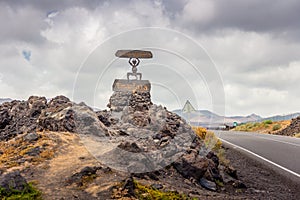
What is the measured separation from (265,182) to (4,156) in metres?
7.00

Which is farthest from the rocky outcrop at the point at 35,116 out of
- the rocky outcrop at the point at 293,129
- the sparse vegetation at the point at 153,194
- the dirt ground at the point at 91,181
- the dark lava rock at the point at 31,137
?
the rocky outcrop at the point at 293,129

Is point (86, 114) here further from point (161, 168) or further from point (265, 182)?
point (265, 182)

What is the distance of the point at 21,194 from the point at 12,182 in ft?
1.04

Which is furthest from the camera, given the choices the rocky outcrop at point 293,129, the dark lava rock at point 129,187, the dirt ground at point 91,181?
the rocky outcrop at point 293,129

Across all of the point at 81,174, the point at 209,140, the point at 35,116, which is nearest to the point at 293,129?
the point at 209,140

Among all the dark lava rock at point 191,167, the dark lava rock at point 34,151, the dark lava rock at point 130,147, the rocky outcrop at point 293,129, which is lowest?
the dark lava rock at point 191,167

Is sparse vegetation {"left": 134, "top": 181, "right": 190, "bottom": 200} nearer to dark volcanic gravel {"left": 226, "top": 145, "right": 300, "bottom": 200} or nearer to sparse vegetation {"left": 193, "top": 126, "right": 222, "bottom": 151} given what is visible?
dark volcanic gravel {"left": 226, "top": 145, "right": 300, "bottom": 200}

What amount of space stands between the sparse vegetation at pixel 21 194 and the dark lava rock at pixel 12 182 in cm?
4

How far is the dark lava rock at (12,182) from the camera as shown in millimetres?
6430

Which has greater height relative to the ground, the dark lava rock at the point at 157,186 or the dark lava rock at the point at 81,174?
the dark lava rock at the point at 81,174

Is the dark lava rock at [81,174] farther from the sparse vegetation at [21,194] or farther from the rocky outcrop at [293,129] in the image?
the rocky outcrop at [293,129]

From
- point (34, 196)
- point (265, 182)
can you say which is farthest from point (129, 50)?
point (34, 196)

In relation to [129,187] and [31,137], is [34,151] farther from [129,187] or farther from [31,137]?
[129,187]

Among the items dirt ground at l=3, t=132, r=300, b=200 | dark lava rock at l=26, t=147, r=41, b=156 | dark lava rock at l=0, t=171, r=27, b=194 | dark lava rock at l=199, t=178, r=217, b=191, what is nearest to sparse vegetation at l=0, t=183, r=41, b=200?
dark lava rock at l=0, t=171, r=27, b=194
